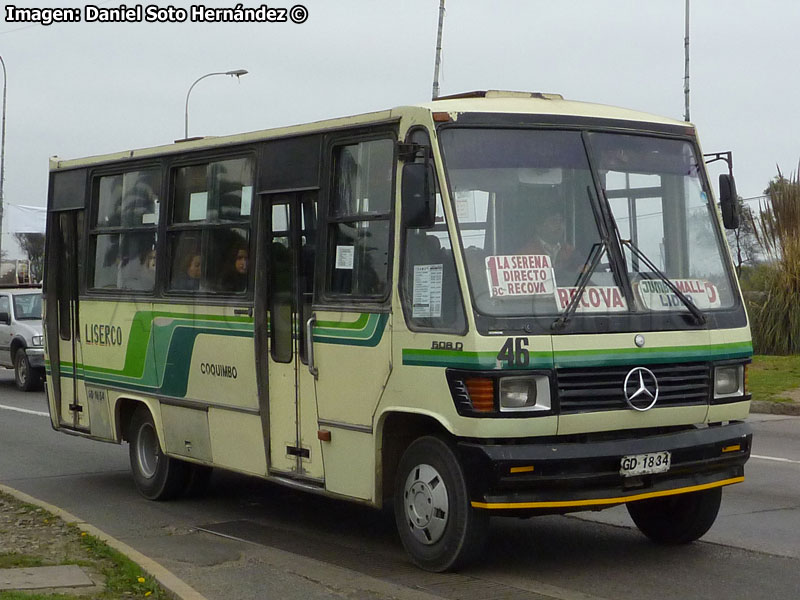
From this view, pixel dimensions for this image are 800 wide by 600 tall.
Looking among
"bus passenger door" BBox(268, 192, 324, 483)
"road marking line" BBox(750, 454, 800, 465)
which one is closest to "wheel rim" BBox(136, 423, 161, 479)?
"bus passenger door" BBox(268, 192, 324, 483)

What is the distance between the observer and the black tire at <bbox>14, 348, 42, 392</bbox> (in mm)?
23203

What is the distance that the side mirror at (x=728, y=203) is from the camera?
816 cm

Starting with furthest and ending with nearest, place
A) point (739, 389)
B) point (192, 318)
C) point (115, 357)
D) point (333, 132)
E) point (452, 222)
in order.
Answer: point (115, 357), point (192, 318), point (333, 132), point (739, 389), point (452, 222)

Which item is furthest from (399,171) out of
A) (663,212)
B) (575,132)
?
(663,212)

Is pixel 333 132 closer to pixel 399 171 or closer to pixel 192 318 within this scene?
pixel 399 171

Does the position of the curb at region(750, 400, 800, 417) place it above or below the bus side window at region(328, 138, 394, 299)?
below

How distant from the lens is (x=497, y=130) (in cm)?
757

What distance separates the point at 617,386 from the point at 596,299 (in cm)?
52

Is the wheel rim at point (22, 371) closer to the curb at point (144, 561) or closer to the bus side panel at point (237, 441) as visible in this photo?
the curb at point (144, 561)

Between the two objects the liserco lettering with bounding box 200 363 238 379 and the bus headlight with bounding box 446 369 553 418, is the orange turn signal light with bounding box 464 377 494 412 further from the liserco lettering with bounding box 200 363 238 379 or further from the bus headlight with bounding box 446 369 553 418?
the liserco lettering with bounding box 200 363 238 379

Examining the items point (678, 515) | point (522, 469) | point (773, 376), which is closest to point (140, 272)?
point (522, 469)

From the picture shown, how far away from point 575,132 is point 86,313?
5.51 m

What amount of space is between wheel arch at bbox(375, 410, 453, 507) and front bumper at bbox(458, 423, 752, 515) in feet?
2.27

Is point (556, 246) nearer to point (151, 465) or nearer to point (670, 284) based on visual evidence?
point (670, 284)
